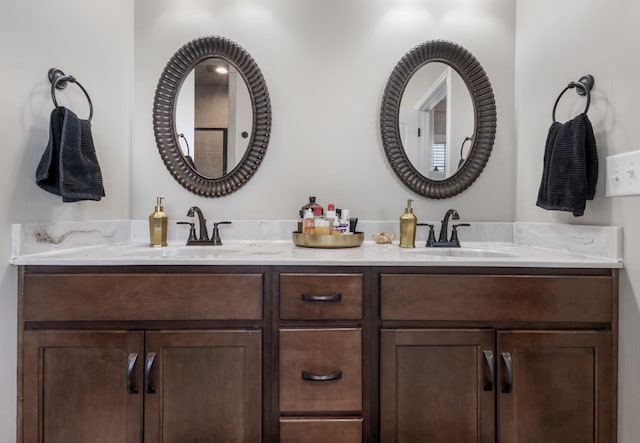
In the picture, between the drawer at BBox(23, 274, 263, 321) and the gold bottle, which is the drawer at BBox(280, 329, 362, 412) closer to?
the drawer at BBox(23, 274, 263, 321)

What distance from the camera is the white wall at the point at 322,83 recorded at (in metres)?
1.65

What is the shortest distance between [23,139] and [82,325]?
25.3 inches

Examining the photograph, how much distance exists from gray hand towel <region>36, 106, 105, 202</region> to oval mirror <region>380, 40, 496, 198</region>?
124 centimetres

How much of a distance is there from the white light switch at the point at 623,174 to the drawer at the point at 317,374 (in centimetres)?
98

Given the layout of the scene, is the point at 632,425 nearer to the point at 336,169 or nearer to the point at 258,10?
the point at 336,169

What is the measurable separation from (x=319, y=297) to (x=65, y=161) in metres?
0.97

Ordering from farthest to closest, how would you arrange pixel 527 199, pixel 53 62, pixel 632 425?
pixel 527 199 → pixel 53 62 → pixel 632 425

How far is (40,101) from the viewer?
1.18 meters

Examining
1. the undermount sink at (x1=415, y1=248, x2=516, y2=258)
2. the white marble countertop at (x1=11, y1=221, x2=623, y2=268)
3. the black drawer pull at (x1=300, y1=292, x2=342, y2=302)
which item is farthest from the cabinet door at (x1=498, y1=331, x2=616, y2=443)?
the black drawer pull at (x1=300, y1=292, x2=342, y2=302)

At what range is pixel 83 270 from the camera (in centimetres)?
108

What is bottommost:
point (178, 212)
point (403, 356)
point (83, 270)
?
point (403, 356)

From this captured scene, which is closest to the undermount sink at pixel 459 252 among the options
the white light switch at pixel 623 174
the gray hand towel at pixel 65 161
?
the white light switch at pixel 623 174

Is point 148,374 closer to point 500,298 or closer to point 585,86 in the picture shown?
point 500,298

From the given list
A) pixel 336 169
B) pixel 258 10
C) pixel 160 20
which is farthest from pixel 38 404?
pixel 258 10
